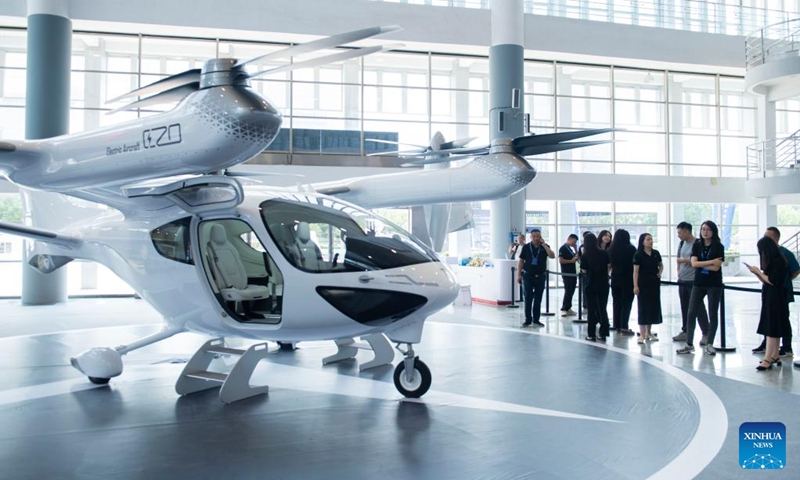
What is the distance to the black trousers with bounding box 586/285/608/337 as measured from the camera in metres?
7.84

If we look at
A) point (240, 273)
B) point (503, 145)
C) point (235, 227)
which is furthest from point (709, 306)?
point (235, 227)

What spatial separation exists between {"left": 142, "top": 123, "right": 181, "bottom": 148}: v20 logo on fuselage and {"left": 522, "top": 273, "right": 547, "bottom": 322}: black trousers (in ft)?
21.4

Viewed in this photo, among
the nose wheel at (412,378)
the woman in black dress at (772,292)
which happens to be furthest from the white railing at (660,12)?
the nose wheel at (412,378)

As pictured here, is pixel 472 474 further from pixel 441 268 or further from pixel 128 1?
pixel 128 1

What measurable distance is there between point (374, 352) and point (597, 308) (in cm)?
330

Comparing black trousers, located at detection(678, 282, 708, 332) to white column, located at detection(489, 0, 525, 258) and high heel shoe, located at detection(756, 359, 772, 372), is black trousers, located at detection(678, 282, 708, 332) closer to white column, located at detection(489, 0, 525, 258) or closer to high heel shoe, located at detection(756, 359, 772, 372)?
high heel shoe, located at detection(756, 359, 772, 372)

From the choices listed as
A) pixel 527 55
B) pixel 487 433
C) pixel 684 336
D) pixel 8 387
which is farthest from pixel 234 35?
pixel 487 433

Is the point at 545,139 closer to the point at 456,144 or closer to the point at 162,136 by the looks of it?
the point at 456,144

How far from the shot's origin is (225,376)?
512 centimetres

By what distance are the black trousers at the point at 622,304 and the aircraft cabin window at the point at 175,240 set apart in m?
5.58

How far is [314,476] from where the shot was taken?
11.0ft

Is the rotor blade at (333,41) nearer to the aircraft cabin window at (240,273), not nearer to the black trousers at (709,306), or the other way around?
the aircraft cabin window at (240,273)

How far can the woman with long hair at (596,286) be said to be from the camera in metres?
7.79

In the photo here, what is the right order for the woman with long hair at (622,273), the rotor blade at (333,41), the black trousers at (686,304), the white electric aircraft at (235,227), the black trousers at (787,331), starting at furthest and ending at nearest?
the woman with long hair at (622,273) < the black trousers at (686,304) < the black trousers at (787,331) < the white electric aircraft at (235,227) < the rotor blade at (333,41)
